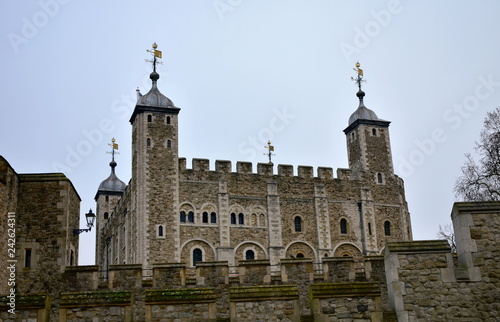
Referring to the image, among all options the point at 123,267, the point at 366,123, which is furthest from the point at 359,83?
the point at 123,267

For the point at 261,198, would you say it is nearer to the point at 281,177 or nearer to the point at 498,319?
the point at 281,177

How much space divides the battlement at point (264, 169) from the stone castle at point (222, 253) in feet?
0.28

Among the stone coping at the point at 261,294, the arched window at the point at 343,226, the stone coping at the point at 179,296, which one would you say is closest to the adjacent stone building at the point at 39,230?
the stone coping at the point at 179,296

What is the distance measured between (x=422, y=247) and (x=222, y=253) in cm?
3337

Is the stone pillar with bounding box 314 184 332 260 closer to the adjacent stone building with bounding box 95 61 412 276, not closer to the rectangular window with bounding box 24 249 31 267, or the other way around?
the adjacent stone building with bounding box 95 61 412 276

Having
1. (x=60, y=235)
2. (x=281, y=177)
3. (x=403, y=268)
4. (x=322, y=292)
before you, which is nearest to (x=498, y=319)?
(x=403, y=268)

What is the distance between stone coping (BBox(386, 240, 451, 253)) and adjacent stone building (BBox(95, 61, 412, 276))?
3136 cm

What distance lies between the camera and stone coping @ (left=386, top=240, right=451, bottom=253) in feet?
38.5

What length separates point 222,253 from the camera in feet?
146

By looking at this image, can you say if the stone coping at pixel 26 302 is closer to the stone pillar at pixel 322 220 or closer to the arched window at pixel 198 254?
the arched window at pixel 198 254

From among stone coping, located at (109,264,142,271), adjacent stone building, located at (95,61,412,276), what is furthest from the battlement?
stone coping, located at (109,264,142,271)

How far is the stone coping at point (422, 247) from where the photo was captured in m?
11.7

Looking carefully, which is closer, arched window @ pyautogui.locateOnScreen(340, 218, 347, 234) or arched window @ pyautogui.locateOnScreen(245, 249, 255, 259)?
arched window @ pyautogui.locateOnScreen(245, 249, 255, 259)

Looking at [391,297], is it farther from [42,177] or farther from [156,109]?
[156,109]
